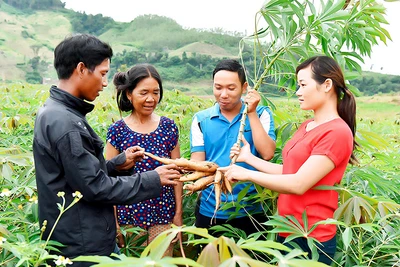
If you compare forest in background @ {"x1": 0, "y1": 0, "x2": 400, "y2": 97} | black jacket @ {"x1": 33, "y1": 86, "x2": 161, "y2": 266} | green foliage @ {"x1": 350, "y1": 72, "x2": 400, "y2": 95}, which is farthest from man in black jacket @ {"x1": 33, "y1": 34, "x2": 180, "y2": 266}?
forest in background @ {"x1": 0, "y1": 0, "x2": 400, "y2": 97}

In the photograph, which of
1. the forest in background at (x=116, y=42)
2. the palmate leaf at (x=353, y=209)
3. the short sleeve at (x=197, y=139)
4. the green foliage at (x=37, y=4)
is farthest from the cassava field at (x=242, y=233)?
the green foliage at (x=37, y=4)

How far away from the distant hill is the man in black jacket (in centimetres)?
3203

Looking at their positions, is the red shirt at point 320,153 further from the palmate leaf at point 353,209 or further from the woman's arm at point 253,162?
the woman's arm at point 253,162

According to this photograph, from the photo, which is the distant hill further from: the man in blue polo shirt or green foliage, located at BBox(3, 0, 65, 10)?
the man in blue polo shirt

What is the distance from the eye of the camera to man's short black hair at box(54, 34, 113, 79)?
Result: 1307mm

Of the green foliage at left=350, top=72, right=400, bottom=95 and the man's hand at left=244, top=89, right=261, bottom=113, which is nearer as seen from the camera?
the man's hand at left=244, top=89, right=261, bottom=113

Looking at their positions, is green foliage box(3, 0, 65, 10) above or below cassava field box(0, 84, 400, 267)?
above

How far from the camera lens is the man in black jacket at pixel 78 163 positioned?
1.23 meters

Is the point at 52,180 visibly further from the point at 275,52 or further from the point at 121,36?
the point at 121,36

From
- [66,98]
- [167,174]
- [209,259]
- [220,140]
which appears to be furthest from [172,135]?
[209,259]

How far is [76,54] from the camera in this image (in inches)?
51.4

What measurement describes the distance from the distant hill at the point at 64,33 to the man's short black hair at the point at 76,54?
31999 millimetres

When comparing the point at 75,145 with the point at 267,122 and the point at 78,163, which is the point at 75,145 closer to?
the point at 78,163

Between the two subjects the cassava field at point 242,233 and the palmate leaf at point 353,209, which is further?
the palmate leaf at point 353,209
